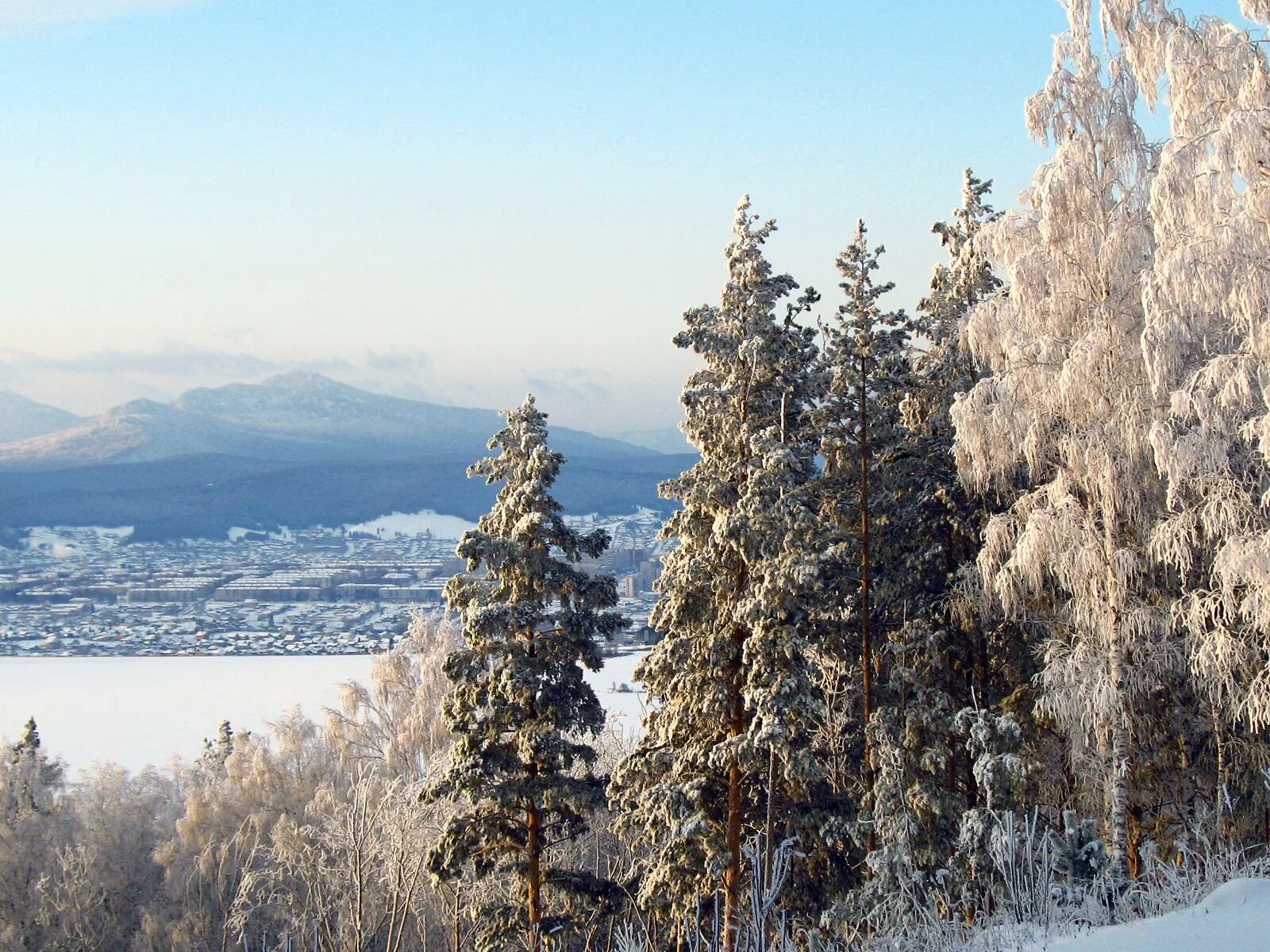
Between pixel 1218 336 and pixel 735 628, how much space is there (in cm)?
717

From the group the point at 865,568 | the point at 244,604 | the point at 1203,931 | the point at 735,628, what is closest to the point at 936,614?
the point at 865,568

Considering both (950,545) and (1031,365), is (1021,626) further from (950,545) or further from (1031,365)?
(1031,365)

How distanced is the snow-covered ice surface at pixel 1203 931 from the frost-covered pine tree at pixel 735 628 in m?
8.20

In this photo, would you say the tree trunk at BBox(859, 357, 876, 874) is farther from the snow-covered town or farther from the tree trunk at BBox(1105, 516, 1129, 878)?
the snow-covered town

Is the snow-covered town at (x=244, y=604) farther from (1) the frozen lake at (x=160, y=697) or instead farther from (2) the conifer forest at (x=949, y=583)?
(2) the conifer forest at (x=949, y=583)

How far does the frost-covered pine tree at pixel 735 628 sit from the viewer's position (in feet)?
49.0

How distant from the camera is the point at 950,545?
1753cm

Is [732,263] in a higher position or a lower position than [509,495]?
higher

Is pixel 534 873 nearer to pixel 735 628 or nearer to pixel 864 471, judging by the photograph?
pixel 735 628

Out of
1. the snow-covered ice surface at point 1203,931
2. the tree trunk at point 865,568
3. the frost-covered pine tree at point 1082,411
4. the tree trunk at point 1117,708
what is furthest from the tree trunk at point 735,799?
the snow-covered ice surface at point 1203,931

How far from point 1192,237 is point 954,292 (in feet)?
23.8

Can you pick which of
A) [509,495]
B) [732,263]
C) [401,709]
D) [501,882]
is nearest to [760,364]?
[732,263]

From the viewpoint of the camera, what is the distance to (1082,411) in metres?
13.0

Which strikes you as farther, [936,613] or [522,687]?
[936,613]
